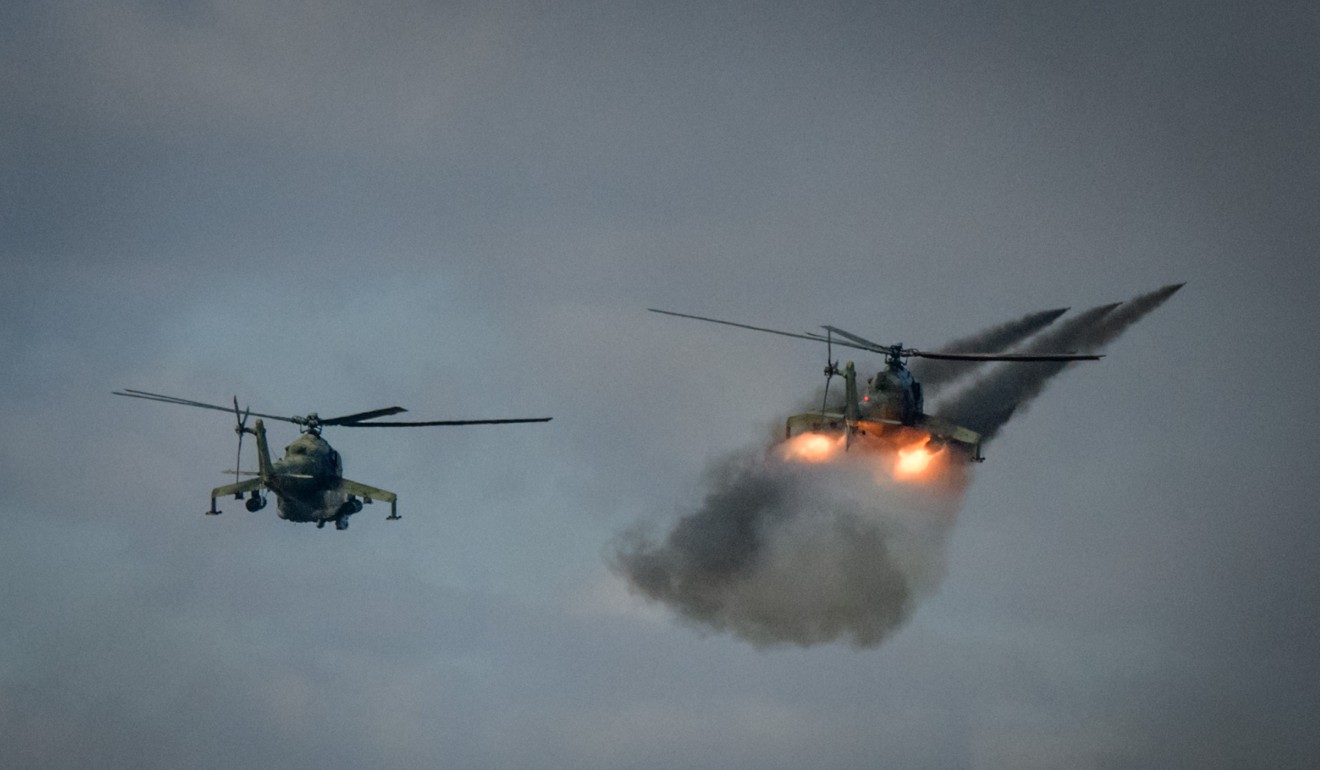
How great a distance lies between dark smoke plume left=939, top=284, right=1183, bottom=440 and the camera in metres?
122

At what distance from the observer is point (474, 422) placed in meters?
111

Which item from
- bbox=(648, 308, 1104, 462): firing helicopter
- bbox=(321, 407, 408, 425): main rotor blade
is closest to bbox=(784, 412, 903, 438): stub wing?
bbox=(648, 308, 1104, 462): firing helicopter

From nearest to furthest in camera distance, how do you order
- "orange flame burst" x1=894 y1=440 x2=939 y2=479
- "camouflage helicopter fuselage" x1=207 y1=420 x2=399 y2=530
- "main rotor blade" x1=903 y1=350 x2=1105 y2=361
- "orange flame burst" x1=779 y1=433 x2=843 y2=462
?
"main rotor blade" x1=903 y1=350 x2=1105 y2=361
"orange flame burst" x1=779 y1=433 x2=843 y2=462
"orange flame burst" x1=894 y1=440 x2=939 y2=479
"camouflage helicopter fuselage" x1=207 y1=420 x2=399 y2=530

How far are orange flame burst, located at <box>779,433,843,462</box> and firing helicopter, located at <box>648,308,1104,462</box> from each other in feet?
1.26

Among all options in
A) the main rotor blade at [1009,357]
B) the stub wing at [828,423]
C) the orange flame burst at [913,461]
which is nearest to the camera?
the main rotor blade at [1009,357]

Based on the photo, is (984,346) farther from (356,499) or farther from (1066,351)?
(356,499)

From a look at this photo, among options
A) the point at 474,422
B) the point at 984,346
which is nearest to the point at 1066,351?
the point at 984,346

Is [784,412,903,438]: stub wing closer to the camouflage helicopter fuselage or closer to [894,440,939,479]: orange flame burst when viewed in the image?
[894,440,939,479]: orange flame burst

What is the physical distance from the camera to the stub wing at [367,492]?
115m

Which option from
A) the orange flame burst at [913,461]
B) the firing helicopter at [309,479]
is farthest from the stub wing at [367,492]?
the orange flame burst at [913,461]

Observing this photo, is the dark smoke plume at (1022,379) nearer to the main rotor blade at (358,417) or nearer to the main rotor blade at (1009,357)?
the main rotor blade at (1009,357)

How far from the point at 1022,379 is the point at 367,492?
4426 cm

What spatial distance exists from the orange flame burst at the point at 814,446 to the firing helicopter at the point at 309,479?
734 inches

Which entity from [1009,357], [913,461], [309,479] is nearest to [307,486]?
[309,479]
